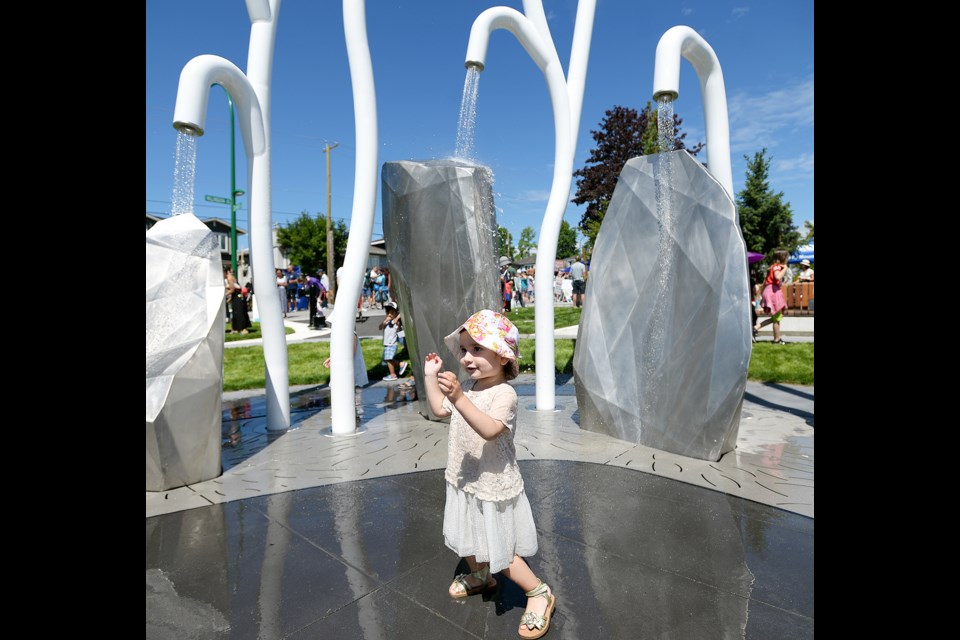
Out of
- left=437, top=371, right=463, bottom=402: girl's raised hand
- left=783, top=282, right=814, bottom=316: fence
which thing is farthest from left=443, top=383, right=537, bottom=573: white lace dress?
left=783, top=282, right=814, bottom=316: fence

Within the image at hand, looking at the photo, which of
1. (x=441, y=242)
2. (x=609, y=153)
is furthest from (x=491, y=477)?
(x=609, y=153)

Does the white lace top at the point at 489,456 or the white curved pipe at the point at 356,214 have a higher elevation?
the white curved pipe at the point at 356,214

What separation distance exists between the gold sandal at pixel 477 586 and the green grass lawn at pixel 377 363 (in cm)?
685

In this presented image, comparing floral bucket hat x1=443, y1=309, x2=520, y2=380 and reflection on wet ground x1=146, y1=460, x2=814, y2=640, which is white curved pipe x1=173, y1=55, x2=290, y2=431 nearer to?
reflection on wet ground x1=146, y1=460, x2=814, y2=640

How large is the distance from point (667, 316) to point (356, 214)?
10.7 ft

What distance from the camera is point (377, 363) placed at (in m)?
10.8

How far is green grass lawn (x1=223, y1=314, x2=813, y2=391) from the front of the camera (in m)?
8.68

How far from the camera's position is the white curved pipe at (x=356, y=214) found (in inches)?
215

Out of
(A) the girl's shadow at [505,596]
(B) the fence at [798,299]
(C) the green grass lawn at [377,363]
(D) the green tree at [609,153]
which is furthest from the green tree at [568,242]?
(A) the girl's shadow at [505,596]

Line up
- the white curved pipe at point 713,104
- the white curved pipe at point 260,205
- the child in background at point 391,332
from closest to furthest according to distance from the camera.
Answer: the white curved pipe at point 260,205, the white curved pipe at point 713,104, the child in background at point 391,332

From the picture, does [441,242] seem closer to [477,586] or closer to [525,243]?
[477,586]

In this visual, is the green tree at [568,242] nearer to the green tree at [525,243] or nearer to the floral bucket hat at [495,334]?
the green tree at [525,243]
